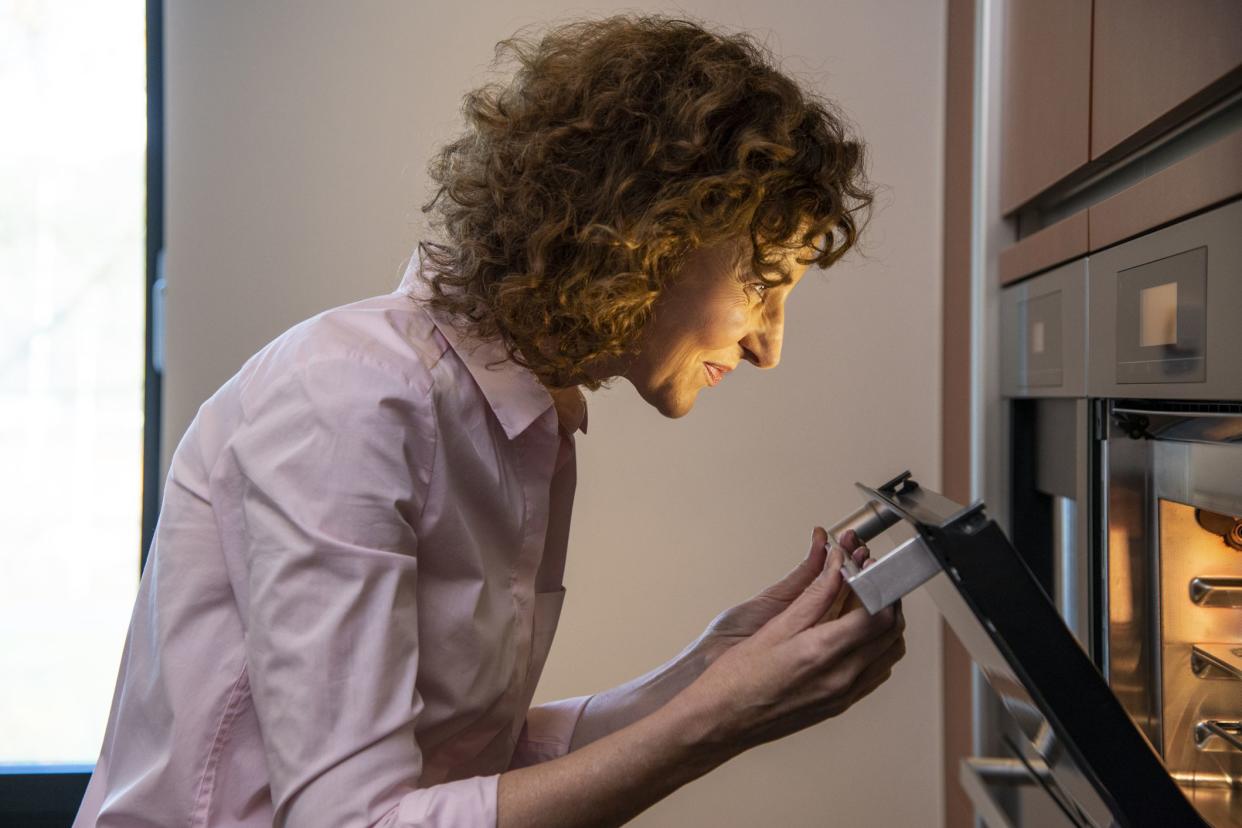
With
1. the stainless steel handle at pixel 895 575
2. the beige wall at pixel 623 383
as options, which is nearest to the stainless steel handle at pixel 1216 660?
the stainless steel handle at pixel 895 575

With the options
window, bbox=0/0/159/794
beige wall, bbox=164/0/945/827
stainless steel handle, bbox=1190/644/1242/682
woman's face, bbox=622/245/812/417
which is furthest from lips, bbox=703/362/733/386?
window, bbox=0/0/159/794

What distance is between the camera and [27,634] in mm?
2133

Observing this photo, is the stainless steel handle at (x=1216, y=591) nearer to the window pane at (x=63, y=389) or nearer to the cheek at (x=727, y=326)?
the cheek at (x=727, y=326)

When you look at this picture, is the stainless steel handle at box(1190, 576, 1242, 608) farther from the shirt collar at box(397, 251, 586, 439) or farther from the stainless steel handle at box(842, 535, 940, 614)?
the shirt collar at box(397, 251, 586, 439)

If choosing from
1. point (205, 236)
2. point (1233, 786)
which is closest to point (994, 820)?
point (1233, 786)

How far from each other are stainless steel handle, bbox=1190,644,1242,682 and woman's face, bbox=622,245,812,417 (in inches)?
17.5

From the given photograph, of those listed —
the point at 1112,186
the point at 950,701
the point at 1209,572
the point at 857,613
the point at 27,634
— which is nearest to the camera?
the point at 857,613

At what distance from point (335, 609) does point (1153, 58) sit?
0.80 m

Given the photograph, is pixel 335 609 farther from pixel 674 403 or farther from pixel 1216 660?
pixel 1216 660

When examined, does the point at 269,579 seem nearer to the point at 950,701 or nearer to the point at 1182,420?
the point at 1182,420

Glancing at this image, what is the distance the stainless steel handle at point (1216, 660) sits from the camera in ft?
2.79

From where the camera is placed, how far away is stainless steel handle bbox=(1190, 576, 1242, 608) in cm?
90

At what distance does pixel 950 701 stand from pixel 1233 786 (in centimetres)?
99

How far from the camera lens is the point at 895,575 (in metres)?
0.59
